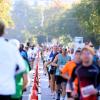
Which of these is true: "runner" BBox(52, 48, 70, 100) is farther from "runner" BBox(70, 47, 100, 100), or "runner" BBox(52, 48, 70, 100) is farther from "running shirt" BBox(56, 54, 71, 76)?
"runner" BBox(70, 47, 100, 100)

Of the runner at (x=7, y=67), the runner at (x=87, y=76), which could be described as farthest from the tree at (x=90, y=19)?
the runner at (x=7, y=67)

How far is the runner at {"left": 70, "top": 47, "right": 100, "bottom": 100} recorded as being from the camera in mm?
8430

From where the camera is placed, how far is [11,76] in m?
6.46

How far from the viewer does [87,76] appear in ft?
27.9

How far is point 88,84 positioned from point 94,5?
126 feet

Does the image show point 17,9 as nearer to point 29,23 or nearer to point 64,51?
point 29,23

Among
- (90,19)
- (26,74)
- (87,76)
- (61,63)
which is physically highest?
(26,74)

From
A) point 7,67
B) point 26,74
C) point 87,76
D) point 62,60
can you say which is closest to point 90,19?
point 62,60

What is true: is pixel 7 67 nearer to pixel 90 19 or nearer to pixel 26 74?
pixel 26 74

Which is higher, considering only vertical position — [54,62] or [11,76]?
[11,76]

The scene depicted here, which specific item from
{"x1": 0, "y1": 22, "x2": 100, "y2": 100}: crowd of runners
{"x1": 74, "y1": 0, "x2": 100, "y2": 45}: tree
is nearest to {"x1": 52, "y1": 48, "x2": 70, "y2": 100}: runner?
{"x1": 0, "y1": 22, "x2": 100, "y2": 100}: crowd of runners

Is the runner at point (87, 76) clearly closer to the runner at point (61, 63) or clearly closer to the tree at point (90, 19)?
the runner at point (61, 63)

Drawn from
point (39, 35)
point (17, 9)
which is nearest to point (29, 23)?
point (17, 9)

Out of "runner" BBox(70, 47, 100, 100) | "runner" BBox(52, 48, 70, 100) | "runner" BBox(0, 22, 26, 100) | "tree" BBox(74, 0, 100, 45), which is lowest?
"tree" BBox(74, 0, 100, 45)
